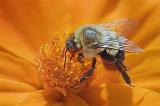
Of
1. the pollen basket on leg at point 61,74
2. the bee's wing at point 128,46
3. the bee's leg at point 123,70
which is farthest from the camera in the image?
the pollen basket on leg at point 61,74

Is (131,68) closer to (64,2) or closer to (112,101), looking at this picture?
(112,101)

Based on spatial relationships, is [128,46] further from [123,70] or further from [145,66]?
[145,66]

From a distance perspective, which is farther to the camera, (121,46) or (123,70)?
(123,70)

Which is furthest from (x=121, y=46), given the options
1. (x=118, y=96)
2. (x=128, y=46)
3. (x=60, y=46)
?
(x=60, y=46)

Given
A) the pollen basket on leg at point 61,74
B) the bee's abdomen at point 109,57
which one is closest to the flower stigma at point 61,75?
the pollen basket on leg at point 61,74

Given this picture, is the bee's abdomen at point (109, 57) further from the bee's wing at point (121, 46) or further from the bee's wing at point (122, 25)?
the bee's wing at point (122, 25)

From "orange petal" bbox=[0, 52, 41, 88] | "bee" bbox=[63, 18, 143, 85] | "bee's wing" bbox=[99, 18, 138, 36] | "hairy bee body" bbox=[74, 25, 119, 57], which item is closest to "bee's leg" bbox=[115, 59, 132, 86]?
"bee" bbox=[63, 18, 143, 85]
